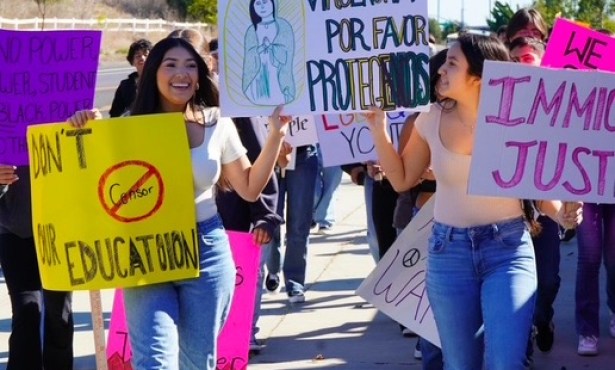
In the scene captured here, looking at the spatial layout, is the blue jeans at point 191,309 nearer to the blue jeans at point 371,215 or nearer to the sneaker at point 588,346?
the sneaker at point 588,346

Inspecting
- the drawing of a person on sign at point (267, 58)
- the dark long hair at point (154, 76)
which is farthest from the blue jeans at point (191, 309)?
the drawing of a person on sign at point (267, 58)

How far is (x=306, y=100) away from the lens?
540 cm

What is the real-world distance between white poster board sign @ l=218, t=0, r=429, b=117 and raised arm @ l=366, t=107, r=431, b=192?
7.3 inches

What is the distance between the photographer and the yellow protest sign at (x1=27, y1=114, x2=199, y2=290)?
495cm

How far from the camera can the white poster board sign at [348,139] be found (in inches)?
297

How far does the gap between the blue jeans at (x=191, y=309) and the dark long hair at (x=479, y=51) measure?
1.12 metres

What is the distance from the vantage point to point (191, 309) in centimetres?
495

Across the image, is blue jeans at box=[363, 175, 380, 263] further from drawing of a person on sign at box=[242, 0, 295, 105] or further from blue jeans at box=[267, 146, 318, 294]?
drawing of a person on sign at box=[242, 0, 295, 105]

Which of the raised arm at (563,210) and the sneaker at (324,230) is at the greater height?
Result: the raised arm at (563,210)

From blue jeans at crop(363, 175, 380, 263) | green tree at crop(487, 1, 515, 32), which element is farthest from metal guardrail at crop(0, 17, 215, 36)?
blue jeans at crop(363, 175, 380, 263)

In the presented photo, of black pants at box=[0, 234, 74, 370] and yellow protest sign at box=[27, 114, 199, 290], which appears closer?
yellow protest sign at box=[27, 114, 199, 290]

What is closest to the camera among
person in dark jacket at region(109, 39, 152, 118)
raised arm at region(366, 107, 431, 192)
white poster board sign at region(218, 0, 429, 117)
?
raised arm at region(366, 107, 431, 192)

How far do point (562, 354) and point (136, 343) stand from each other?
124 inches

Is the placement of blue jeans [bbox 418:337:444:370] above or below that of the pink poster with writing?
below
